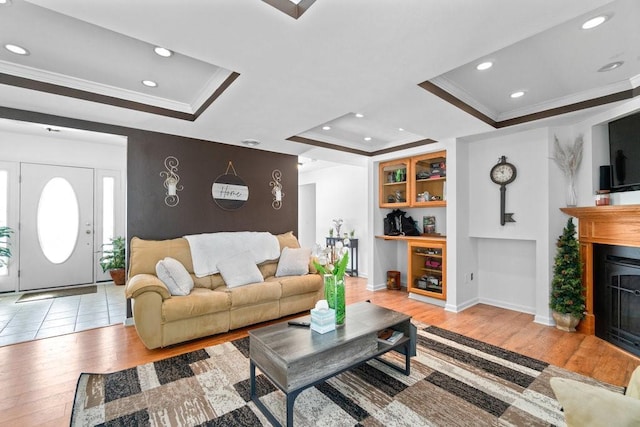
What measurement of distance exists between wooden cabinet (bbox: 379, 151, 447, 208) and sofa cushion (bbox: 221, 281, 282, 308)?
2585mm

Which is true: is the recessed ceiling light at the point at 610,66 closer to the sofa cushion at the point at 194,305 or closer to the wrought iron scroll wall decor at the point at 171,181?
the sofa cushion at the point at 194,305

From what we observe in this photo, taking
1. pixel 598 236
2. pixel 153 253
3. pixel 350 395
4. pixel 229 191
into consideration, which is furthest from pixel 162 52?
pixel 598 236

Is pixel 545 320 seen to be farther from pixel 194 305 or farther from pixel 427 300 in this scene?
pixel 194 305

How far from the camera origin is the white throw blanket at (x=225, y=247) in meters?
3.59

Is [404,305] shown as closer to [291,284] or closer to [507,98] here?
[291,284]

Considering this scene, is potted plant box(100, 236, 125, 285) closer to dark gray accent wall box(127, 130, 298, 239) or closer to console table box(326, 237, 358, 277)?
dark gray accent wall box(127, 130, 298, 239)

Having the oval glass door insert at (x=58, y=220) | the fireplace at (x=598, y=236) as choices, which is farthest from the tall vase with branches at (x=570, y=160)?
the oval glass door insert at (x=58, y=220)

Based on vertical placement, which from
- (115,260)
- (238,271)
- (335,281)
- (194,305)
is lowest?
(194,305)

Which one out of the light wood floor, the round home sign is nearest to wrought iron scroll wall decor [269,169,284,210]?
the round home sign

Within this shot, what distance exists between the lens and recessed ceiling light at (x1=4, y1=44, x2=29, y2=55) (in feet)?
6.92

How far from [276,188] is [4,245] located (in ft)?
14.8

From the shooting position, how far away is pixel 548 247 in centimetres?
350

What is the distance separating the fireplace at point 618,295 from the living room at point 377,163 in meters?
0.18

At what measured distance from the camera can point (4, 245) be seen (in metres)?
4.79
